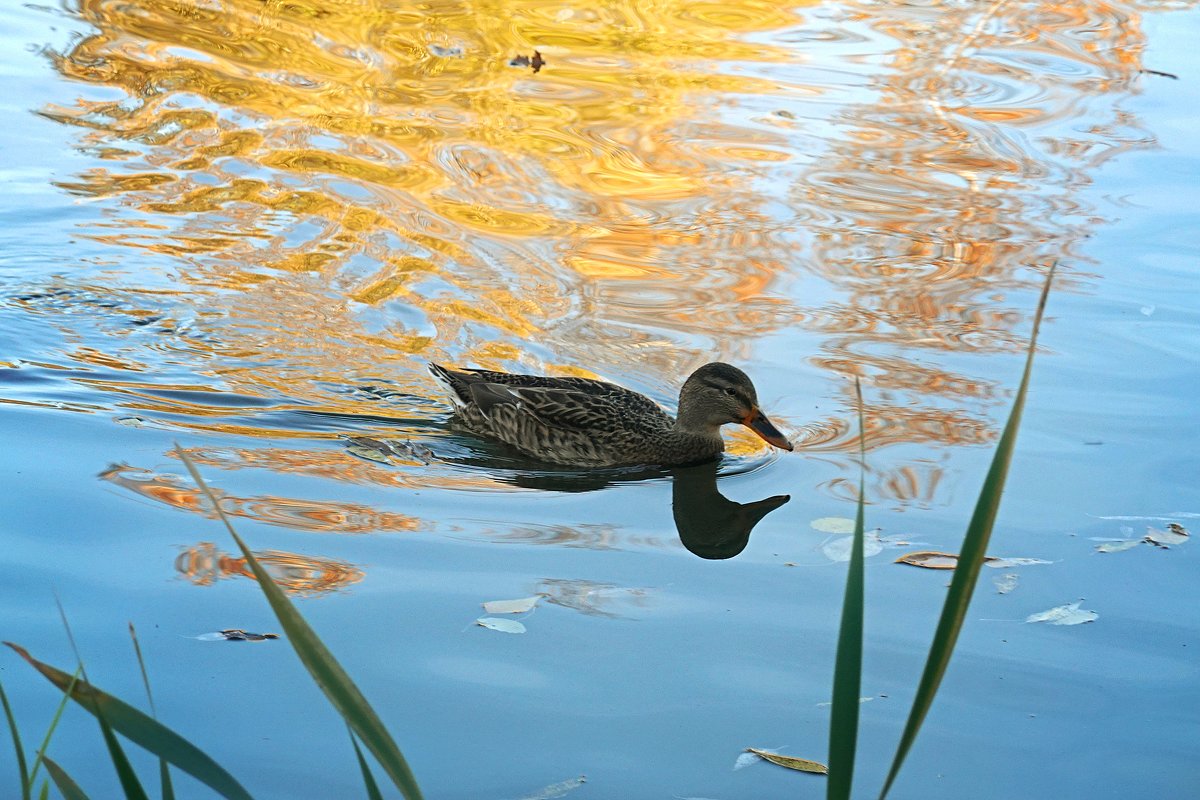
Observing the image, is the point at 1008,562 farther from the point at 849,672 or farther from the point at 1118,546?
the point at 849,672

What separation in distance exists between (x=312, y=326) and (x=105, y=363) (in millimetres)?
1302

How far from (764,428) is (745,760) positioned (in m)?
2.89

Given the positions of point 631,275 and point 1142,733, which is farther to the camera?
point 631,275

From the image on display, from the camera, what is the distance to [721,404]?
7.26m

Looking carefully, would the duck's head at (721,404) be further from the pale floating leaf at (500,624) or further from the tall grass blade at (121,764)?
the tall grass blade at (121,764)

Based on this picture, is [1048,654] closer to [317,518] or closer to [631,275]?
[317,518]

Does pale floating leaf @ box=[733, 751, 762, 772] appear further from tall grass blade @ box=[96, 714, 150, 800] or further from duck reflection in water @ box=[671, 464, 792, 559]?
tall grass blade @ box=[96, 714, 150, 800]

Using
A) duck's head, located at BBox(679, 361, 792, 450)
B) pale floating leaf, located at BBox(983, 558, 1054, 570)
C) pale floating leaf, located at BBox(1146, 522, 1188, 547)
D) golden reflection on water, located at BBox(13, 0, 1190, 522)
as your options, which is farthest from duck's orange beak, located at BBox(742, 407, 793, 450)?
pale floating leaf, located at BBox(1146, 522, 1188, 547)

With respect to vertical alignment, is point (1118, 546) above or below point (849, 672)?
below

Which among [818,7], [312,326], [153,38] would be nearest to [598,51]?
[818,7]

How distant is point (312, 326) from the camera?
8.56 meters

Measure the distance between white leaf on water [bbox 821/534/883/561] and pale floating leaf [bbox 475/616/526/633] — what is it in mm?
1537

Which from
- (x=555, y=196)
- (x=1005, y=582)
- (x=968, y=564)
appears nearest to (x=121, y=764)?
(x=968, y=564)

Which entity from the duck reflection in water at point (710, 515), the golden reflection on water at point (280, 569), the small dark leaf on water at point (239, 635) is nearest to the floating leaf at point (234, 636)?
the small dark leaf on water at point (239, 635)
